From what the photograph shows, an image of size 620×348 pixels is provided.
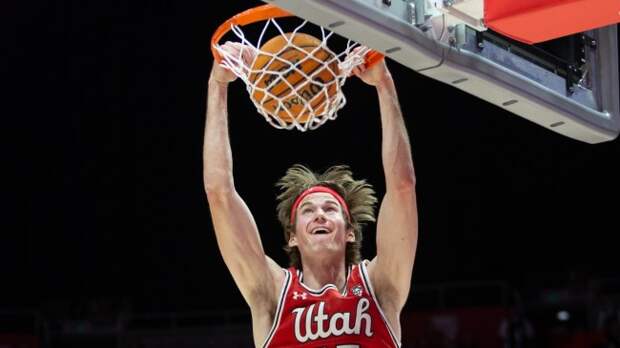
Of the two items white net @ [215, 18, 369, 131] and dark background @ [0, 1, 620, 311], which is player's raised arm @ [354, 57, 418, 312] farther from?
dark background @ [0, 1, 620, 311]

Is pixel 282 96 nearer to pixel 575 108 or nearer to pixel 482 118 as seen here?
pixel 575 108

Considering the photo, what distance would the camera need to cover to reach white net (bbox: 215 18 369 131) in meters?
3.72

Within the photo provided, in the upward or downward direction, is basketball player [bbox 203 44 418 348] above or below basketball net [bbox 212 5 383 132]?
below

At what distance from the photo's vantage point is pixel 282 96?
3.75 metres

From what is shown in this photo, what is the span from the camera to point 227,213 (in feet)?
12.8

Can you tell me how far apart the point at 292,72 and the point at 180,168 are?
692cm

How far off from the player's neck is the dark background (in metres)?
5.66

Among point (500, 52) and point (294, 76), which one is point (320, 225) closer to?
point (294, 76)

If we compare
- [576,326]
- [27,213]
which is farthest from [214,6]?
[576,326]

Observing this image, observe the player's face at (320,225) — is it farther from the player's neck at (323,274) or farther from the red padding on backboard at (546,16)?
the red padding on backboard at (546,16)

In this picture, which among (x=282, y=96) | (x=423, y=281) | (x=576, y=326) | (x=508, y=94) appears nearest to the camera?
(x=508, y=94)

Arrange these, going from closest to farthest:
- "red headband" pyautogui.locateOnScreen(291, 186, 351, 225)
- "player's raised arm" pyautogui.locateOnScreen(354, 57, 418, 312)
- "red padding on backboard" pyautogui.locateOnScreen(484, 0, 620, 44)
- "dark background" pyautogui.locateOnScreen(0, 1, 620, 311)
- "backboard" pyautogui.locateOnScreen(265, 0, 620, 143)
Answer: "backboard" pyautogui.locateOnScreen(265, 0, 620, 143) < "red padding on backboard" pyautogui.locateOnScreen(484, 0, 620, 44) < "player's raised arm" pyautogui.locateOnScreen(354, 57, 418, 312) < "red headband" pyautogui.locateOnScreen(291, 186, 351, 225) < "dark background" pyautogui.locateOnScreen(0, 1, 620, 311)

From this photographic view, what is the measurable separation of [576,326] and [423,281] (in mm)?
1839

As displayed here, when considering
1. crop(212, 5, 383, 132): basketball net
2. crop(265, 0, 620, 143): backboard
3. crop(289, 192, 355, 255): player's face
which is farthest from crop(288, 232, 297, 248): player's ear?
crop(265, 0, 620, 143): backboard
